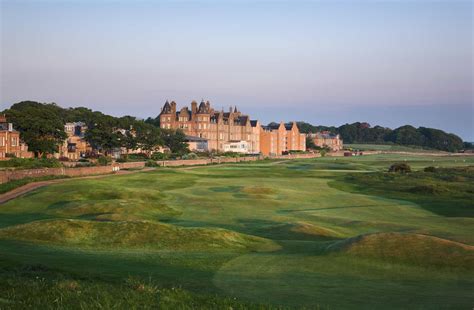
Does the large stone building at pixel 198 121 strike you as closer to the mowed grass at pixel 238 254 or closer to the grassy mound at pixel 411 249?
the mowed grass at pixel 238 254

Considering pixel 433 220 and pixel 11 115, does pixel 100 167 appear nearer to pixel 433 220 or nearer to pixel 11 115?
pixel 11 115

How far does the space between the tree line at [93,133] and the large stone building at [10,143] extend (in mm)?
2215

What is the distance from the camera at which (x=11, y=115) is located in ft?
347

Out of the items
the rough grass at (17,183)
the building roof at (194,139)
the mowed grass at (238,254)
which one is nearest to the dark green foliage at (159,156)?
the building roof at (194,139)

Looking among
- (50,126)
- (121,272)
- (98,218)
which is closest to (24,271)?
(121,272)

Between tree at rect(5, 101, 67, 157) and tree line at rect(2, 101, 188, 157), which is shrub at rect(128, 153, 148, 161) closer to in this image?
tree line at rect(2, 101, 188, 157)

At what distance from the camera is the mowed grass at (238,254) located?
18.3 metres

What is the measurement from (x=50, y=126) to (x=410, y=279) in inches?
3549

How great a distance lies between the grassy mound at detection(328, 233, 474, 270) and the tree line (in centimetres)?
8251

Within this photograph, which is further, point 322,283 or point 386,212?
point 386,212

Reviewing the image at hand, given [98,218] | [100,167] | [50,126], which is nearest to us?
[98,218]

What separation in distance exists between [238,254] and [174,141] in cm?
12534

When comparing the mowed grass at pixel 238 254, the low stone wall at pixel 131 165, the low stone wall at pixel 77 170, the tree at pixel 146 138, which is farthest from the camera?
the tree at pixel 146 138

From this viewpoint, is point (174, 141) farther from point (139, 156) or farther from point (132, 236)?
point (132, 236)
